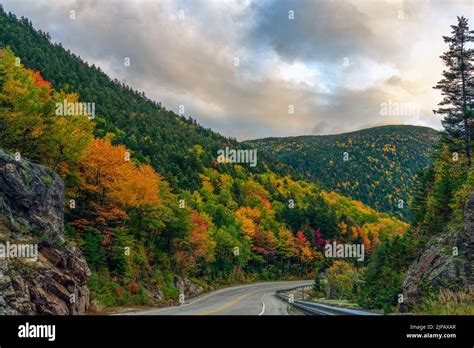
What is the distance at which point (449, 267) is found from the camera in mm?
21328

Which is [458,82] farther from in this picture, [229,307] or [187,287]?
[187,287]

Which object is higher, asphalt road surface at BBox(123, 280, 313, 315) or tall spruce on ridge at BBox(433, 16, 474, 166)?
tall spruce on ridge at BBox(433, 16, 474, 166)

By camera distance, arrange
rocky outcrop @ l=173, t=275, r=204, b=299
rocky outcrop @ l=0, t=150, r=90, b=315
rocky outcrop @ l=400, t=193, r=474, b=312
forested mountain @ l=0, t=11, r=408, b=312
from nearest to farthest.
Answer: rocky outcrop @ l=0, t=150, r=90, b=315 → rocky outcrop @ l=400, t=193, r=474, b=312 → forested mountain @ l=0, t=11, r=408, b=312 → rocky outcrop @ l=173, t=275, r=204, b=299

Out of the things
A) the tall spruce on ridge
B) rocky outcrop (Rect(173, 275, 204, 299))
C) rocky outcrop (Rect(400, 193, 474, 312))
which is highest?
the tall spruce on ridge

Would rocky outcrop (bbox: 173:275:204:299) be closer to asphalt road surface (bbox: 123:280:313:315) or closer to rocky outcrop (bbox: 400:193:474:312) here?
asphalt road surface (bbox: 123:280:313:315)

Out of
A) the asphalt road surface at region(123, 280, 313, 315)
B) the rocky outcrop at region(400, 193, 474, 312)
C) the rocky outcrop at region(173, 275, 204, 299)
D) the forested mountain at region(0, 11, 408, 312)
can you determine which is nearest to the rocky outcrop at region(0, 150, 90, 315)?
the forested mountain at region(0, 11, 408, 312)

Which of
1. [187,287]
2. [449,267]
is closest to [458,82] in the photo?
[449,267]

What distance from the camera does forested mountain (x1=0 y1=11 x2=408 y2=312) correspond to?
90.3 feet

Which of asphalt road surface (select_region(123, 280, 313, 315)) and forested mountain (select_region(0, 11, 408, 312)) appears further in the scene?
forested mountain (select_region(0, 11, 408, 312))

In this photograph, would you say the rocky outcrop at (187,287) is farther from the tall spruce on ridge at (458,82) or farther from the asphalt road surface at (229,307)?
the tall spruce on ridge at (458,82)

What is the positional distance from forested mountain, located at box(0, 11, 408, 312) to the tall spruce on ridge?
10.6m
